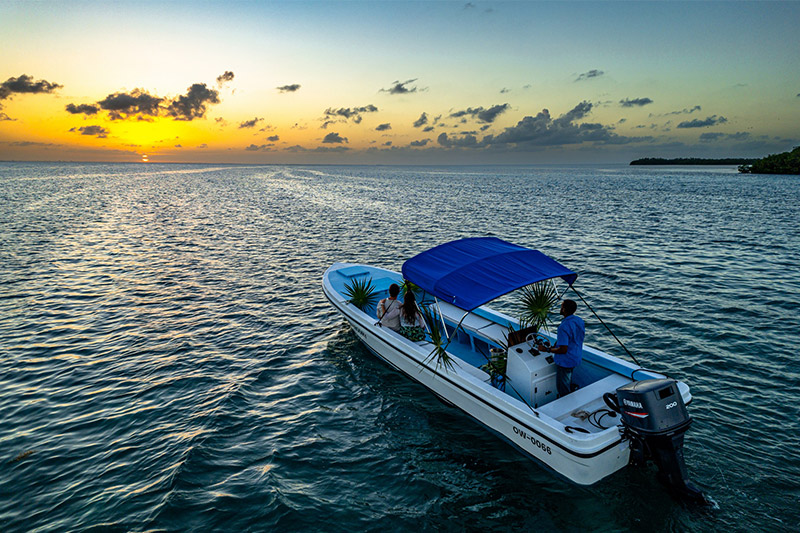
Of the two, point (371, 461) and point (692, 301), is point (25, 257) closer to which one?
point (371, 461)

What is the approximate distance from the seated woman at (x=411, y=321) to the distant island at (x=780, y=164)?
6904 inches

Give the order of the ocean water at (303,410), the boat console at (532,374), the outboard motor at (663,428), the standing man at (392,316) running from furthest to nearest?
the standing man at (392,316) < the boat console at (532,374) < the ocean water at (303,410) < the outboard motor at (663,428)

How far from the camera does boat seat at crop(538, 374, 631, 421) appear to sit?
7.89 meters

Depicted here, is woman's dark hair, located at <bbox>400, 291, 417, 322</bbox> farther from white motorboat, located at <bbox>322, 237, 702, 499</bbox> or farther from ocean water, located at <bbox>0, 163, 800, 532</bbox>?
ocean water, located at <bbox>0, 163, 800, 532</bbox>

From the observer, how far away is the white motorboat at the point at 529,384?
658 cm

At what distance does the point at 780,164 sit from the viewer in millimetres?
137500

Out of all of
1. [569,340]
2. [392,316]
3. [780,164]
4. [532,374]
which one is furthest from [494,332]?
[780,164]

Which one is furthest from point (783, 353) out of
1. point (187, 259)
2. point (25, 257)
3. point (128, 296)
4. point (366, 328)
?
point (25, 257)

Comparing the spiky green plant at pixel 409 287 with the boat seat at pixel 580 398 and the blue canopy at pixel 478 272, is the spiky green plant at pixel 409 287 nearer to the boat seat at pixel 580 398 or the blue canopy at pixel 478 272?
the blue canopy at pixel 478 272

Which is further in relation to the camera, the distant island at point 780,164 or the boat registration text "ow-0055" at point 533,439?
the distant island at point 780,164

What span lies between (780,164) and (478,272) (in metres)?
184

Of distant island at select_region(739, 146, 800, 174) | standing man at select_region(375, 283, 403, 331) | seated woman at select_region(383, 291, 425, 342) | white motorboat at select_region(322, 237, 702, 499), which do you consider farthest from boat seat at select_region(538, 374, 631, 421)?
distant island at select_region(739, 146, 800, 174)

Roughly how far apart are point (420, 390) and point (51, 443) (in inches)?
327

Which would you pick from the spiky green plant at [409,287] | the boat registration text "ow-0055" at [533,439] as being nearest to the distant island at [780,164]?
the spiky green plant at [409,287]
